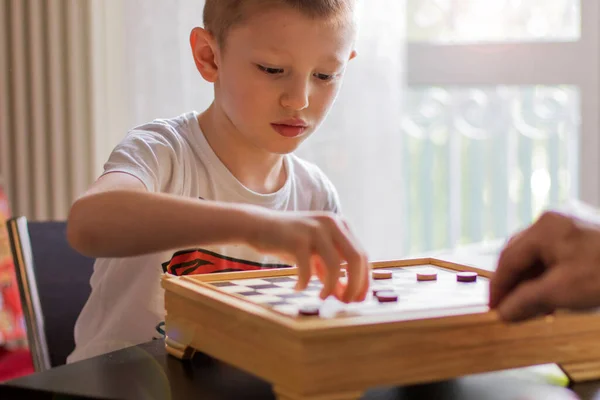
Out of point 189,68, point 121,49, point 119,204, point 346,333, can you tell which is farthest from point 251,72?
point 121,49

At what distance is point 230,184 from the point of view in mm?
1371

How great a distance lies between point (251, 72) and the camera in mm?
1193

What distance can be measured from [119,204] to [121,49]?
1964mm

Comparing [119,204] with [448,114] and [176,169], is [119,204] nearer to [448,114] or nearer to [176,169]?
[176,169]

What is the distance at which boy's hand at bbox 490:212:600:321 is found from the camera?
2.28ft

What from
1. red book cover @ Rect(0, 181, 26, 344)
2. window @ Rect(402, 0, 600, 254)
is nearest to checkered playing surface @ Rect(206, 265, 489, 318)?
red book cover @ Rect(0, 181, 26, 344)

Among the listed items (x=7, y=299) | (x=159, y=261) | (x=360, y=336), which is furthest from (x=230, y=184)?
(x=7, y=299)

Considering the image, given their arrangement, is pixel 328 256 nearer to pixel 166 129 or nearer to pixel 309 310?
pixel 309 310

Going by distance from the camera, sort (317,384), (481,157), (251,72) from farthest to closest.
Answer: (481,157), (251,72), (317,384)

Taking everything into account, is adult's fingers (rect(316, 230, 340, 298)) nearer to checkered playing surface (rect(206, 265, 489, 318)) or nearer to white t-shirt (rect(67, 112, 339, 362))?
checkered playing surface (rect(206, 265, 489, 318))

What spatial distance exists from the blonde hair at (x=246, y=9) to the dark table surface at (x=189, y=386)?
539mm

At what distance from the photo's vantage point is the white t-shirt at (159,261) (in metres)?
1.27

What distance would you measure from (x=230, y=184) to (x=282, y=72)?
10.4 inches

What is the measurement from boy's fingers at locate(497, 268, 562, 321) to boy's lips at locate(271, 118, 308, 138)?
56 cm
